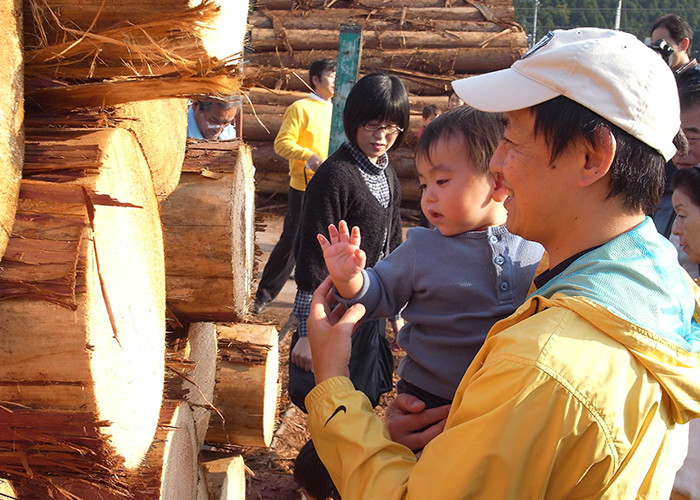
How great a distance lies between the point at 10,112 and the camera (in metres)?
→ 1.36

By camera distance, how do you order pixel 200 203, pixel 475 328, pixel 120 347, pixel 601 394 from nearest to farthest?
1. pixel 601 394
2. pixel 120 347
3. pixel 475 328
4. pixel 200 203

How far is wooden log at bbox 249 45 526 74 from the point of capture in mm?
10359

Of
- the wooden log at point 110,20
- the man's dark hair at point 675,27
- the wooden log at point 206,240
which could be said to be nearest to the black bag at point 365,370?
the wooden log at point 206,240

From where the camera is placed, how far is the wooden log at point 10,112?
1.33 metres

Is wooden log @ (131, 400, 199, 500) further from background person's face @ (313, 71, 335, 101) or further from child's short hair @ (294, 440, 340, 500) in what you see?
background person's face @ (313, 71, 335, 101)

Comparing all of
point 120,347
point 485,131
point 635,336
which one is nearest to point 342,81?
point 485,131

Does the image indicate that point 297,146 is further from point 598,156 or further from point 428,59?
point 428,59

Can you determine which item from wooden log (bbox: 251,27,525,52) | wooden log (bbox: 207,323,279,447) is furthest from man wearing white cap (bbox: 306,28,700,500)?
wooden log (bbox: 251,27,525,52)

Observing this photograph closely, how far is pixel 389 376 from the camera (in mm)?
2990

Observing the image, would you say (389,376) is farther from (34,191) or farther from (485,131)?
(34,191)

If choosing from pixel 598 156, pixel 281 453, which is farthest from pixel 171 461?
pixel 281 453

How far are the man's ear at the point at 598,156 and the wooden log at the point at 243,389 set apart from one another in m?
1.96

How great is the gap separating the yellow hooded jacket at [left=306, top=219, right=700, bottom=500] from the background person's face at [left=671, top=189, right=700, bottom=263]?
6.33 ft

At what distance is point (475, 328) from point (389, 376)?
3.84 ft
